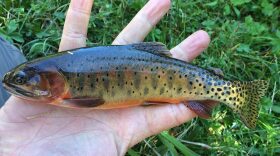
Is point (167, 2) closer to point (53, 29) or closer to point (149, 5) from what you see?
point (149, 5)

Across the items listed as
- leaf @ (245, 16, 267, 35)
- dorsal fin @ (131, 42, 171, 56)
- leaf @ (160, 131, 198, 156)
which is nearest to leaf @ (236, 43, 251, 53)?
leaf @ (245, 16, 267, 35)

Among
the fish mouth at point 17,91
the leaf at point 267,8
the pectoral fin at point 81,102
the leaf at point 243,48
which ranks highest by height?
the leaf at point 267,8

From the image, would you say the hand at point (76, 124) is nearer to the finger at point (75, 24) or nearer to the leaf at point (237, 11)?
the finger at point (75, 24)

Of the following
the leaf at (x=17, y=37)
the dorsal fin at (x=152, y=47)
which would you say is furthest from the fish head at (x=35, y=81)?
the leaf at (x=17, y=37)

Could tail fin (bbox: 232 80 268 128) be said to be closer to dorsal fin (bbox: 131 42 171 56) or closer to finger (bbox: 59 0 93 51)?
dorsal fin (bbox: 131 42 171 56)

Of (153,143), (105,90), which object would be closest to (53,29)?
(153,143)
